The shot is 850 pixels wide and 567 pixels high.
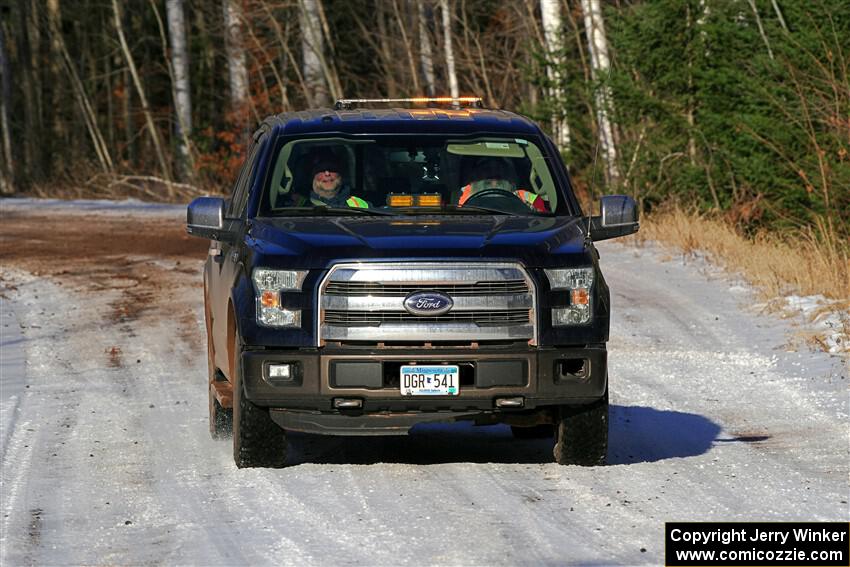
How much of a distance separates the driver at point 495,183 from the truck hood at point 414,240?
440mm

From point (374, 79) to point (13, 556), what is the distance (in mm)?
32126

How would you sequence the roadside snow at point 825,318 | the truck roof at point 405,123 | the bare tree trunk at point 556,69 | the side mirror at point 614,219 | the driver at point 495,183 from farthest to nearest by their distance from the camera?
the bare tree trunk at point 556,69
the roadside snow at point 825,318
the truck roof at point 405,123
the driver at point 495,183
the side mirror at point 614,219

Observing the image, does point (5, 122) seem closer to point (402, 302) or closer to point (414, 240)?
point (414, 240)

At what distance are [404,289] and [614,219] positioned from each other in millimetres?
1363

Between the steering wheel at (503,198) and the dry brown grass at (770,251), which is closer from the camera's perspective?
the steering wheel at (503,198)

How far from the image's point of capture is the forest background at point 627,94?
61.6 ft

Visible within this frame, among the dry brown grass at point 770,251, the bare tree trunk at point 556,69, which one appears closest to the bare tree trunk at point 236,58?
the bare tree trunk at point 556,69

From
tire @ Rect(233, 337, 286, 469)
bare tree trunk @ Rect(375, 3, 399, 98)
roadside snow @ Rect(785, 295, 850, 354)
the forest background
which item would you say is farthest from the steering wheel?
bare tree trunk @ Rect(375, 3, 399, 98)

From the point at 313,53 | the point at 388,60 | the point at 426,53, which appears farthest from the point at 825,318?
the point at 313,53

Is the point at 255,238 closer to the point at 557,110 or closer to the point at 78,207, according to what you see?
the point at 557,110

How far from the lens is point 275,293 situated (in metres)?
8.30

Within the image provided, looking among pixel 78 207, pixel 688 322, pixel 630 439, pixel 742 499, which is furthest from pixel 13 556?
pixel 78 207

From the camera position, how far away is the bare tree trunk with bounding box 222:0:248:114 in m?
36.9

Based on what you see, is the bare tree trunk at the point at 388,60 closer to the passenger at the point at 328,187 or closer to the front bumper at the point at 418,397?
the passenger at the point at 328,187
